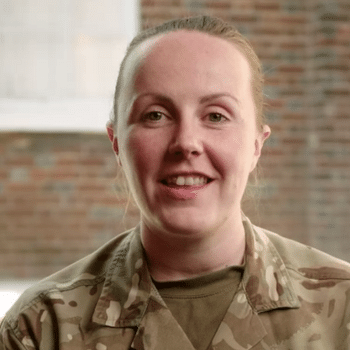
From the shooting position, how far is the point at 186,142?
1.19 m

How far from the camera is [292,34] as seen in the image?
150 inches

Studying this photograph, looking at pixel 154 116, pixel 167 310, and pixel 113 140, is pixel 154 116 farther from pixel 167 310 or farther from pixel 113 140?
pixel 167 310

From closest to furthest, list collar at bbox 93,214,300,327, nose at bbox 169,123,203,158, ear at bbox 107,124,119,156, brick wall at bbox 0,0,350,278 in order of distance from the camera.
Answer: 1. nose at bbox 169,123,203,158
2. collar at bbox 93,214,300,327
3. ear at bbox 107,124,119,156
4. brick wall at bbox 0,0,350,278

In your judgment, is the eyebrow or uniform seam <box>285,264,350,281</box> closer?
the eyebrow

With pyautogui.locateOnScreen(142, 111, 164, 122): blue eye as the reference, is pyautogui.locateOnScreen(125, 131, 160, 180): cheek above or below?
below

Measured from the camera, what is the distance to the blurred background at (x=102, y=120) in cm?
368

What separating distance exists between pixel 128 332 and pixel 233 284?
0.83 ft

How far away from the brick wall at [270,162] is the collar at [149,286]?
223cm

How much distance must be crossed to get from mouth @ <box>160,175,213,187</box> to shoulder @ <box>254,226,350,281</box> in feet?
0.98

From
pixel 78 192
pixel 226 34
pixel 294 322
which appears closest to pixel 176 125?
pixel 226 34

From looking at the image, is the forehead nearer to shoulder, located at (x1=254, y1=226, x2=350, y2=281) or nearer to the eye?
the eye

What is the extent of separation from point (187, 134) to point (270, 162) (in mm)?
2581

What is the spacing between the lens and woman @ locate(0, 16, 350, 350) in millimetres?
1226

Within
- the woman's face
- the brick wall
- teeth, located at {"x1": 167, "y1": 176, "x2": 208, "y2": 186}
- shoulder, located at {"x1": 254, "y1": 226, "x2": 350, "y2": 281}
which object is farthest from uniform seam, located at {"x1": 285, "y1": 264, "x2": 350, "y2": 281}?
the brick wall
